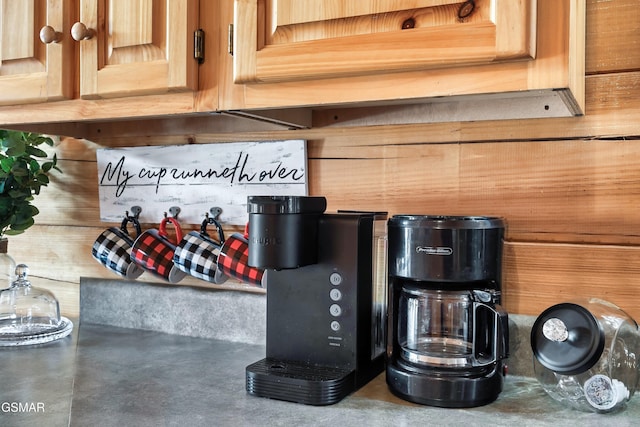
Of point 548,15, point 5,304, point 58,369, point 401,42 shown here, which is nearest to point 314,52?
point 401,42

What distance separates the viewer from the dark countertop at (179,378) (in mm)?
961

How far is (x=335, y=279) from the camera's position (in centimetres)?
107

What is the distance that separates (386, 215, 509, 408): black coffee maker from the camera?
979mm

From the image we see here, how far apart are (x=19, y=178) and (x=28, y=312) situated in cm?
33

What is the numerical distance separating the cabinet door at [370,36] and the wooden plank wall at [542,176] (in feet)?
1.12

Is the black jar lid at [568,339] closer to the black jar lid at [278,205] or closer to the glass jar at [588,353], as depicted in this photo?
the glass jar at [588,353]

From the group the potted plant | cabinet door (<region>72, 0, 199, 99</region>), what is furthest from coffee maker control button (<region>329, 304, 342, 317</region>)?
the potted plant

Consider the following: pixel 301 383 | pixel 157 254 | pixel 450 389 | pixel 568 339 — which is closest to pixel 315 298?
pixel 301 383

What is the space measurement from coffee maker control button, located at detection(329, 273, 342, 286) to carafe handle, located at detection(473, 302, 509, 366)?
22cm

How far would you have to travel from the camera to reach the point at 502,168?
1.19 meters

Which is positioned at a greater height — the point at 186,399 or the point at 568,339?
the point at 568,339

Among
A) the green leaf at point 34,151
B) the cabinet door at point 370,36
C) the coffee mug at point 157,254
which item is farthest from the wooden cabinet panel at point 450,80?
the green leaf at point 34,151

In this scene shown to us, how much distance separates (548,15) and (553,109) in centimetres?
32

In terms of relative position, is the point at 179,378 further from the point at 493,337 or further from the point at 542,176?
the point at 542,176
